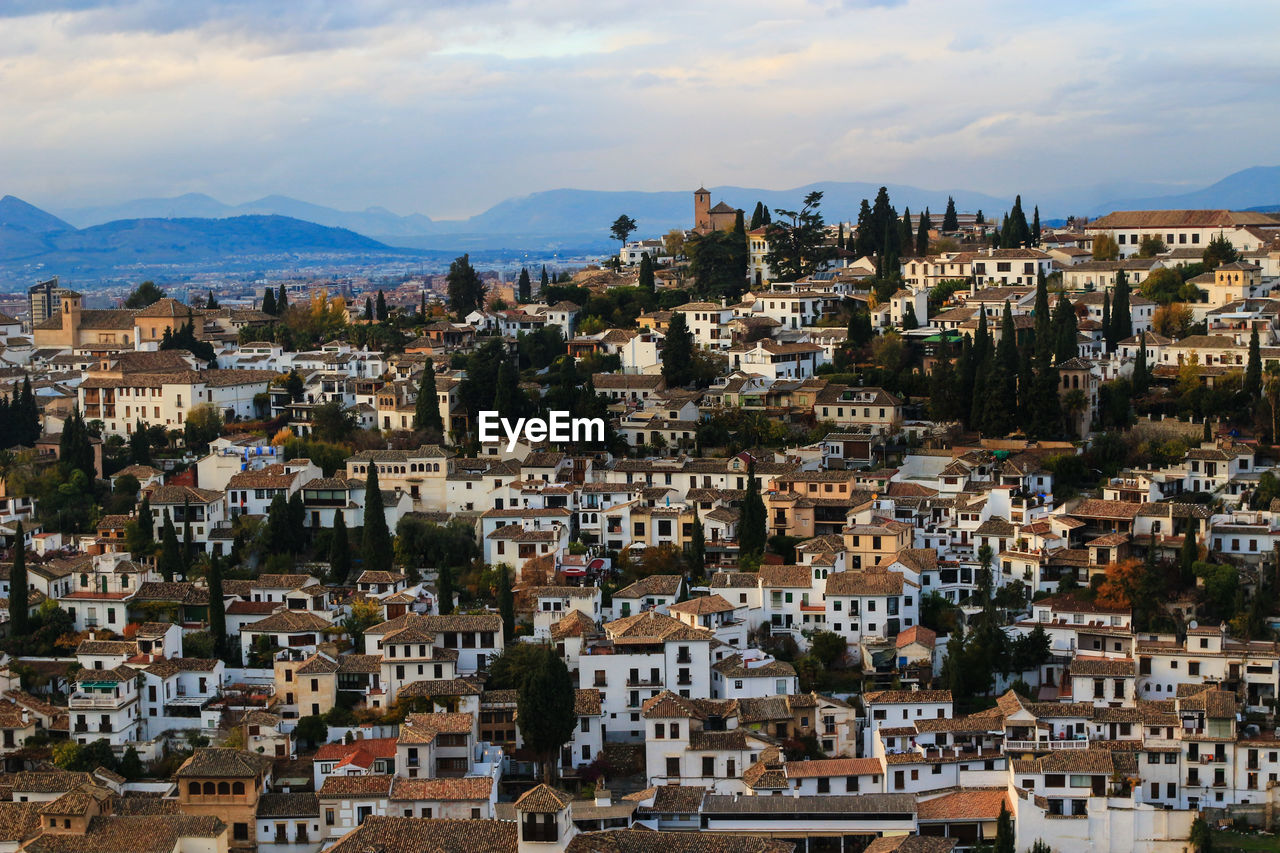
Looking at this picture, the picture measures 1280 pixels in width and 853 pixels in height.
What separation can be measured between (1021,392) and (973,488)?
3375mm

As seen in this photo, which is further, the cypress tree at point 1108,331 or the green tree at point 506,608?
the cypress tree at point 1108,331

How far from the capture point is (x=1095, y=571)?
97.2 feet

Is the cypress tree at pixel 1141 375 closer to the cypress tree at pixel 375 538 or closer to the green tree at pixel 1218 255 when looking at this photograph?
the green tree at pixel 1218 255

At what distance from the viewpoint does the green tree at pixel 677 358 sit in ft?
133

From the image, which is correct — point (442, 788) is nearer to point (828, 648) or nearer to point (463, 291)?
point (828, 648)

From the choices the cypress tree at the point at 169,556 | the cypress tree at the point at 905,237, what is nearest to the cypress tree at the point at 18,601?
the cypress tree at the point at 169,556

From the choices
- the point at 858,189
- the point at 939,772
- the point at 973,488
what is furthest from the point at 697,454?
the point at 858,189

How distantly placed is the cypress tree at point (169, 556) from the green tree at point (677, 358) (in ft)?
42.7

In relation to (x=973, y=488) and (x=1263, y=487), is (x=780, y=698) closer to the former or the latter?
(x=973, y=488)

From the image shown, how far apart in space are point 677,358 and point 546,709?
16.5m

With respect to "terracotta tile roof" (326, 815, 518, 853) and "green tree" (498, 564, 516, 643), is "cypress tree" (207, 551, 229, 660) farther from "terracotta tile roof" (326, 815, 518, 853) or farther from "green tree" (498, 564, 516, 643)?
"terracotta tile roof" (326, 815, 518, 853)

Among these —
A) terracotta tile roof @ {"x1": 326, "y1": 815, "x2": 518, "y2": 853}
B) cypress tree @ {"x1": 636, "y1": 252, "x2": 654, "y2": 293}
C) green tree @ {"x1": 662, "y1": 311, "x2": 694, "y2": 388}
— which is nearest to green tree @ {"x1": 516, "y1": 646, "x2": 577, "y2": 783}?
terracotta tile roof @ {"x1": 326, "y1": 815, "x2": 518, "y2": 853}

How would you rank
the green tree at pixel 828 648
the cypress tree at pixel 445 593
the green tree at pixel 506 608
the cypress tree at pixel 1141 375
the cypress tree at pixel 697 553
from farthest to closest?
the cypress tree at pixel 1141 375 → the cypress tree at pixel 697 553 → the cypress tree at pixel 445 593 → the green tree at pixel 506 608 → the green tree at pixel 828 648

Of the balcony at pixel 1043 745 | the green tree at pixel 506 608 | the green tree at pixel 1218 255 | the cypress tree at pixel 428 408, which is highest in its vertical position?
the green tree at pixel 1218 255
